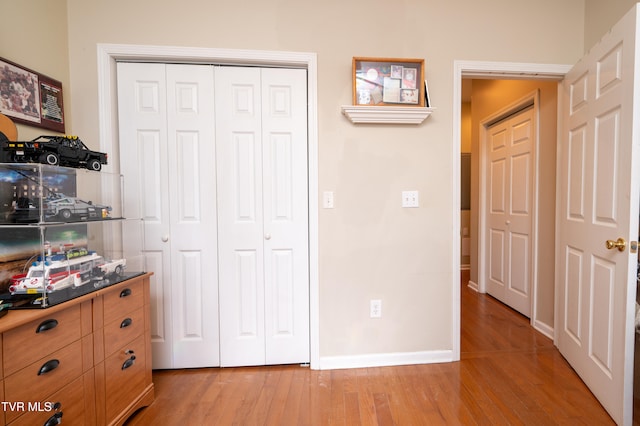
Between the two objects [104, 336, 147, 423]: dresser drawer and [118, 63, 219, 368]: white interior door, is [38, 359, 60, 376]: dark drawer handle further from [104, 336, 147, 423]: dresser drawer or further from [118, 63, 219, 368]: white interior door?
[118, 63, 219, 368]: white interior door

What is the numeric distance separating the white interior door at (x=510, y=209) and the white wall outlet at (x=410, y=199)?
1484mm

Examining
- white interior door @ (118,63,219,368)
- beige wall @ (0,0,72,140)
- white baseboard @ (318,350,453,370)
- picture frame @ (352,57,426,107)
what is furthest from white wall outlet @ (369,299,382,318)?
beige wall @ (0,0,72,140)

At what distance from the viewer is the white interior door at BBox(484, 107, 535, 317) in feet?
8.06

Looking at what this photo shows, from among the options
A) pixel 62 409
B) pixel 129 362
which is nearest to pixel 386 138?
pixel 129 362

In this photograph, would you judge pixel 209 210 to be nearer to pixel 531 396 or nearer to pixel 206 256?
pixel 206 256

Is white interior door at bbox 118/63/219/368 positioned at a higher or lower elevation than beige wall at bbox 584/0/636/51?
lower

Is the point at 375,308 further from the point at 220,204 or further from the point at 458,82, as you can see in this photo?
the point at 458,82

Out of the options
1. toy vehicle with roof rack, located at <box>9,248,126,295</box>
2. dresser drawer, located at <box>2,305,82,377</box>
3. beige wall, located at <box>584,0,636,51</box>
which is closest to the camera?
dresser drawer, located at <box>2,305,82,377</box>

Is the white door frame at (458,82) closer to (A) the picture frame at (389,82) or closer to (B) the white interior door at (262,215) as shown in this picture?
(A) the picture frame at (389,82)

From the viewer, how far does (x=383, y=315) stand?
1.80 meters

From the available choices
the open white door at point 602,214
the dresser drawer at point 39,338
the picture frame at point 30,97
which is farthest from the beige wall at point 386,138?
the dresser drawer at point 39,338

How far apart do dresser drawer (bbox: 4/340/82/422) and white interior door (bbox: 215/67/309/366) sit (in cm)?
80

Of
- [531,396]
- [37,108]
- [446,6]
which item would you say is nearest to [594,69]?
[446,6]

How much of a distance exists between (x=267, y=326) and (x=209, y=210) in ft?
3.08
